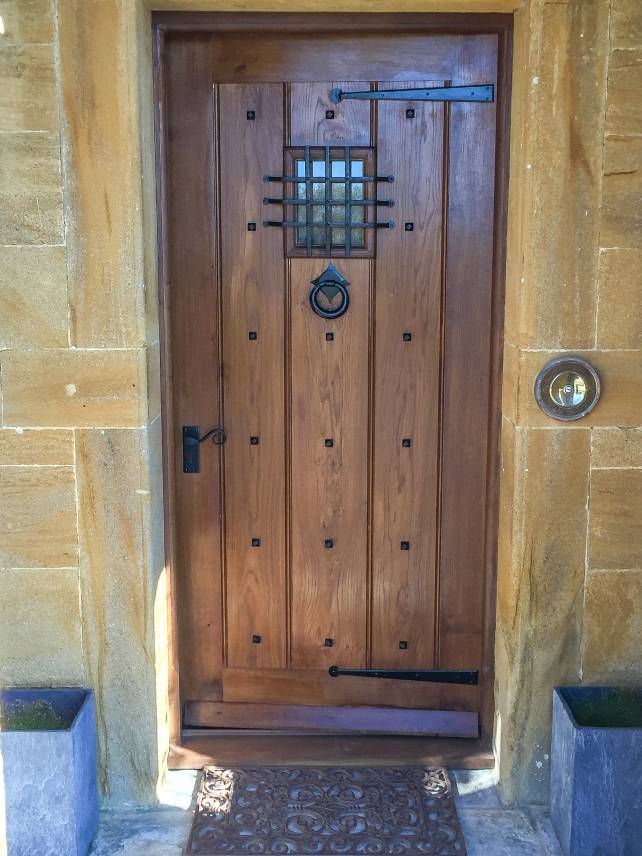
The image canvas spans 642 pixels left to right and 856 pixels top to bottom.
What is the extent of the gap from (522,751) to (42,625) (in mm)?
1392

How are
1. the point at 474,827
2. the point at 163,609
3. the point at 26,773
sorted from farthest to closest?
the point at 163,609 < the point at 474,827 < the point at 26,773

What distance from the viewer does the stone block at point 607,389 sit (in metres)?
2.45

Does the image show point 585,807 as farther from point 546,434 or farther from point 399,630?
point 546,434

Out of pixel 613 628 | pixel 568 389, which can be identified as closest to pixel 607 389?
pixel 568 389

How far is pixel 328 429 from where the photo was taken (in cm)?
276

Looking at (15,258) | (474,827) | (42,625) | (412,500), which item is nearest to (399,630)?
(412,500)

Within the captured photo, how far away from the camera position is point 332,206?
104 inches

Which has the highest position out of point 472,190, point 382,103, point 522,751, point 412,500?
point 382,103

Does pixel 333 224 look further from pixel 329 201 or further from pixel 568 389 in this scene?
pixel 568 389

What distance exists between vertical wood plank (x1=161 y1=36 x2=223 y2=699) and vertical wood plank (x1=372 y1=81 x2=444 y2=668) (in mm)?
489

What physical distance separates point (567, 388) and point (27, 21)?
1662mm

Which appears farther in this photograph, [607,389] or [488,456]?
[488,456]

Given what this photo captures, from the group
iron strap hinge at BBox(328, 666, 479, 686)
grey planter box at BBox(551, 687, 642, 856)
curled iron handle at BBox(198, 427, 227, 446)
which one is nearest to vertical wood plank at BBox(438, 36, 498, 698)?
iron strap hinge at BBox(328, 666, 479, 686)

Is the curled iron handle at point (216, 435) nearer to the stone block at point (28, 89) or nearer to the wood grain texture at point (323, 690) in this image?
the wood grain texture at point (323, 690)
